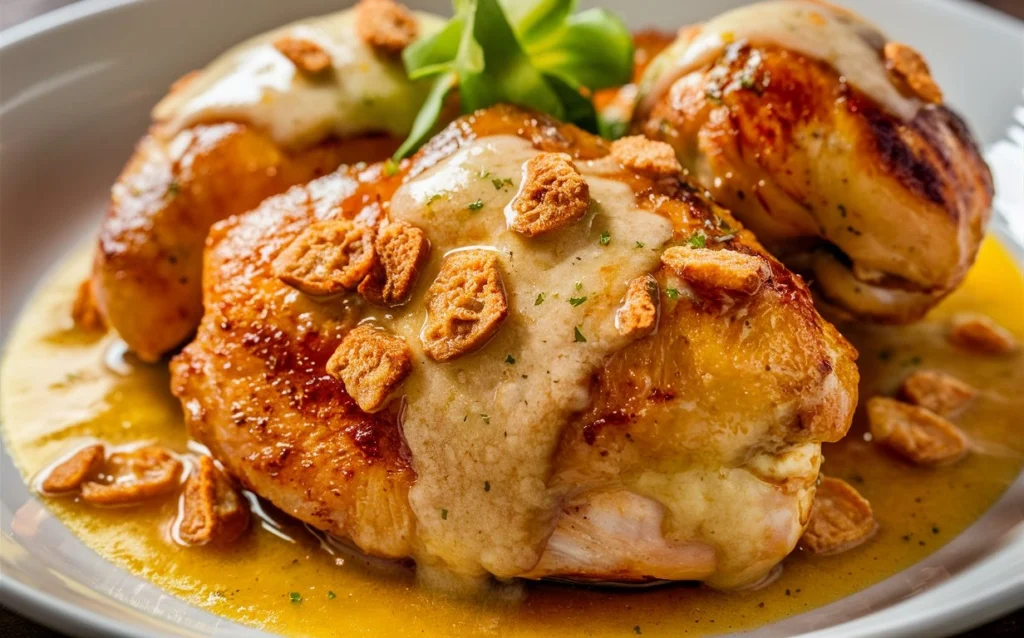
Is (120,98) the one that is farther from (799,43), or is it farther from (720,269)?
(720,269)

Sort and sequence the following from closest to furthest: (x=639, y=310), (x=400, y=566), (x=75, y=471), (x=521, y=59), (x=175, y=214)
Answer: (x=639, y=310)
(x=400, y=566)
(x=75, y=471)
(x=521, y=59)
(x=175, y=214)

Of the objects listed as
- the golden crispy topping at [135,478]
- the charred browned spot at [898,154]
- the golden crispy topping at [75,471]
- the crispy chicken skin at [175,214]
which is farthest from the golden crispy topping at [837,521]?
the golden crispy topping at [75,471]

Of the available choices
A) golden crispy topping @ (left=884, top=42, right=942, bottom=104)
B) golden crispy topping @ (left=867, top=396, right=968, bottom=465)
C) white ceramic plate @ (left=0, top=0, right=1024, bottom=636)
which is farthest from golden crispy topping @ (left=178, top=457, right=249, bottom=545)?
golden crispy topping @ (left=884, top=42, right=942, bottom=104)

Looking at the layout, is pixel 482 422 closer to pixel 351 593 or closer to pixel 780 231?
pixel 351 593

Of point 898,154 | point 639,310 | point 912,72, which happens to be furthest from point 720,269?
point 912,72

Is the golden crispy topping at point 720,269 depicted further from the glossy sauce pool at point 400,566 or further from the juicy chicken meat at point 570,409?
the glossy sauce pool at point 400,566

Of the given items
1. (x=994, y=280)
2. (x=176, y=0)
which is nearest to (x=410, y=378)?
(x=994, y=280)
